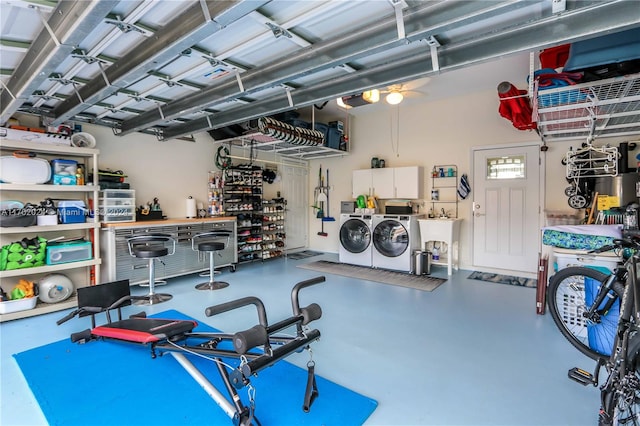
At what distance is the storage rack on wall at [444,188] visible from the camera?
231 inches

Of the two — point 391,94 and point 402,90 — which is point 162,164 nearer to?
point 391,94

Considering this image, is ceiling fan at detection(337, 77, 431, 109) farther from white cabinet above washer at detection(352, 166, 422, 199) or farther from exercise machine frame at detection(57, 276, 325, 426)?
exercise machine frame at detection(57, 276, 325, 426)

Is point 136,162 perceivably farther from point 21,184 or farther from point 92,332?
point 92,332

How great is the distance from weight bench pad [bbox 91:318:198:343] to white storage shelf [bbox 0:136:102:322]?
1717mm

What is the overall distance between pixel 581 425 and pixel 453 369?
30.7 inches

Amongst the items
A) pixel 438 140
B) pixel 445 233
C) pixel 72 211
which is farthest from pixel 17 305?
pixel 438 140

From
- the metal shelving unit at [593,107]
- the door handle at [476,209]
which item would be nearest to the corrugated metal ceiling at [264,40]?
the metal shelving unit at [593,107]

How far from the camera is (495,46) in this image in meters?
2.08

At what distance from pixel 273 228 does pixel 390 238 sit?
2.63 meters

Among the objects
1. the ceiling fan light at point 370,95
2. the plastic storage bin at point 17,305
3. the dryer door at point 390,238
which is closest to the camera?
→ the plastic storage bin at point 17,305

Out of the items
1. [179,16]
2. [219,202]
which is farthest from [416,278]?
[179,16]

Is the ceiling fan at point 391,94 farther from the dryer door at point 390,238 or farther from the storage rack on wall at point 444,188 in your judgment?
the dryer door at point 390,238

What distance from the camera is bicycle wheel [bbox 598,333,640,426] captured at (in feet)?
4.87

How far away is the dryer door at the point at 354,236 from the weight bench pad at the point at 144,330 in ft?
13.5
